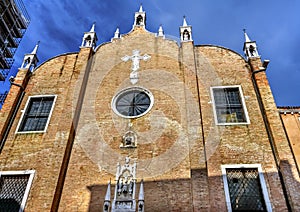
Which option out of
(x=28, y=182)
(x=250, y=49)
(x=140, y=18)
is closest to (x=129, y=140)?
(x=28, y=182)

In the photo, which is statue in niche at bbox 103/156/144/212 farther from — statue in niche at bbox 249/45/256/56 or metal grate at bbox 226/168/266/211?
statue in niche at bbox 249/45/256/56

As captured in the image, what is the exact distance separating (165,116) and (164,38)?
5.16m

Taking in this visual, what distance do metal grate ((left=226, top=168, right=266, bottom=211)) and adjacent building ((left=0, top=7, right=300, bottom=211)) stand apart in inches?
1.3

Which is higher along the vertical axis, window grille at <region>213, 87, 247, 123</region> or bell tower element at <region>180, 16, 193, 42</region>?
bell tower element at <region>180, 16, 193, 42</region>

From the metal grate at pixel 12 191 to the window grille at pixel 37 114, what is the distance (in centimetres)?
218

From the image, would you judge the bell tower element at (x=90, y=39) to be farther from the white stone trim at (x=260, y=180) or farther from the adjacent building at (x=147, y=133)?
the white stone trim at (x=260, y=180)

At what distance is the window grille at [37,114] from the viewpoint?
13.1m

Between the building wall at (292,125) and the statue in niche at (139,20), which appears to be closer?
the building wall at (292,125)

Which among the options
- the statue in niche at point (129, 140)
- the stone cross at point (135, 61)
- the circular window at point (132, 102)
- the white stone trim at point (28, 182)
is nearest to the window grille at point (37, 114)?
Answer: the white stone trim at point (28, 182)

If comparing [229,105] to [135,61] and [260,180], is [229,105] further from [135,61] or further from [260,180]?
[135,61]

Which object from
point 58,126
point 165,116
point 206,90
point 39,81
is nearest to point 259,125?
point 206,90

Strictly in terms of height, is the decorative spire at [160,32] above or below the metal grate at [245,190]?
above

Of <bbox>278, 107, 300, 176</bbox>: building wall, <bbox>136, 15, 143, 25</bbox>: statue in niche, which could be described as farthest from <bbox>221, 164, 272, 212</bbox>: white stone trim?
<bbox>136, 15, 143, 25</bbox>: statue in niche

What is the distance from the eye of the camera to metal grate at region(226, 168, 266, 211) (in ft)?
32.7
